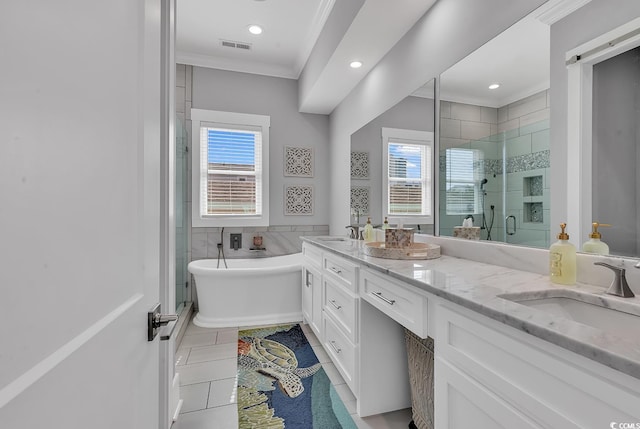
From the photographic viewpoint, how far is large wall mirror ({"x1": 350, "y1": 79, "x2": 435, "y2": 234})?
7.12 feet

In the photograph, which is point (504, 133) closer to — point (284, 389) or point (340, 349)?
point (340, 349)

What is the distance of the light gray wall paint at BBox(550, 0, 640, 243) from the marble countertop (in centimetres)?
31

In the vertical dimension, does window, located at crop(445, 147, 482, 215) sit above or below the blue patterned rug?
above

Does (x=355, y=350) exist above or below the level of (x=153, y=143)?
below

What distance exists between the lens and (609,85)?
3.70 ft

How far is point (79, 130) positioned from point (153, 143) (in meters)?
0.31

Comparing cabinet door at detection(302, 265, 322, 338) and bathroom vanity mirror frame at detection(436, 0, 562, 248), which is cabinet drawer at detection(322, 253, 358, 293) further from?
bathroom vanity mirror frame at detection(436, 0, 562, 248)

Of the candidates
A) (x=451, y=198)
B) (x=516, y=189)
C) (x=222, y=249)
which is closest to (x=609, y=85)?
(x=516, y=189)

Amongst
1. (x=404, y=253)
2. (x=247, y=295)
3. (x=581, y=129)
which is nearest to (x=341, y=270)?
(x=404, y=253)

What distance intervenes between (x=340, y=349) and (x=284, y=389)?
0.44 m

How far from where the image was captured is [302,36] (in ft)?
10.3

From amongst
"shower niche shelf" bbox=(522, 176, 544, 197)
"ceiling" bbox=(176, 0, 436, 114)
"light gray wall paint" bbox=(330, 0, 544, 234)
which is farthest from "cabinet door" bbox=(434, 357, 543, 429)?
"ceiling" bbox=(176, 0, 436, 114)

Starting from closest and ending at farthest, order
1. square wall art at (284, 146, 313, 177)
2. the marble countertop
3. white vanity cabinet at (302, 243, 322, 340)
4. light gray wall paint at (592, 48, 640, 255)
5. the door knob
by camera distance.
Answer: the marble countertop < the door knob < light gray wall paint at (592, 48, 640, 255) < white vanity cabinet at (302, 243, 322, 340) < square wall art at (284, 146, 313, 177)

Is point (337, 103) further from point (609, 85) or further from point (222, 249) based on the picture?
point (609, 85)
